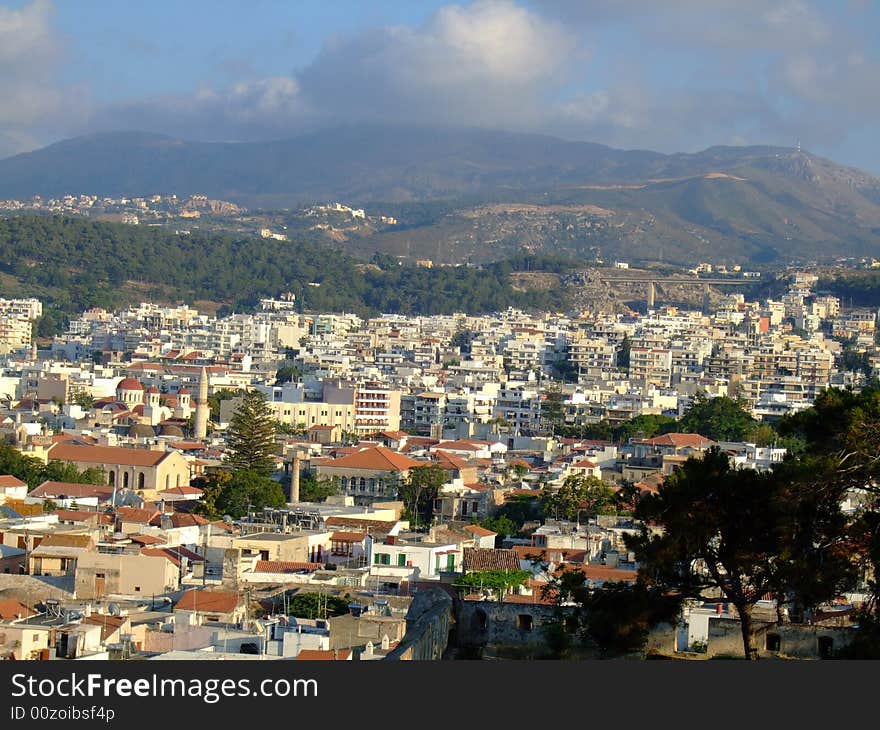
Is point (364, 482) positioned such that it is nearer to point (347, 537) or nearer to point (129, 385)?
point (347, 537)

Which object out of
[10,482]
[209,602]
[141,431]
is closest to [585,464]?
[141,431]

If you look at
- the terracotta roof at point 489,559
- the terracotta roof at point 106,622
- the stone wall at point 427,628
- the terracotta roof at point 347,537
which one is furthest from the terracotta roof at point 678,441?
the stone wall at point 427,628

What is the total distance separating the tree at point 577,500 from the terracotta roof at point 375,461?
524 centimetres

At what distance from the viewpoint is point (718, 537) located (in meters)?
17.1

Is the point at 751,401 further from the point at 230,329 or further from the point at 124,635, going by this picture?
the point at 124,635

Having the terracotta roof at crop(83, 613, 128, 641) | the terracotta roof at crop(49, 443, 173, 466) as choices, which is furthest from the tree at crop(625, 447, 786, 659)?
the terracotta roof at crop(49, 443, 173, 466)

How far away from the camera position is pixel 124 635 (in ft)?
68.9

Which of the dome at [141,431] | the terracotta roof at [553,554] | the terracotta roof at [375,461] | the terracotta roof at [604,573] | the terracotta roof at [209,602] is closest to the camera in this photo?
the terracotta roof at [209,602]

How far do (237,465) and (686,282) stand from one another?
128550 millimetres

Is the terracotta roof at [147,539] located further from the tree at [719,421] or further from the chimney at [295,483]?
the tree at [719,421]

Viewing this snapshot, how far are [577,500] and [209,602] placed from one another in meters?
17.0

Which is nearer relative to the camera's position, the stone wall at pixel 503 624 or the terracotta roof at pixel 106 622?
the stone wall at pixel 503 624

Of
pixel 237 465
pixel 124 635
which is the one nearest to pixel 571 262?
pixel 237 465

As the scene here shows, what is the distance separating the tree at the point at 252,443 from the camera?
47438mm
